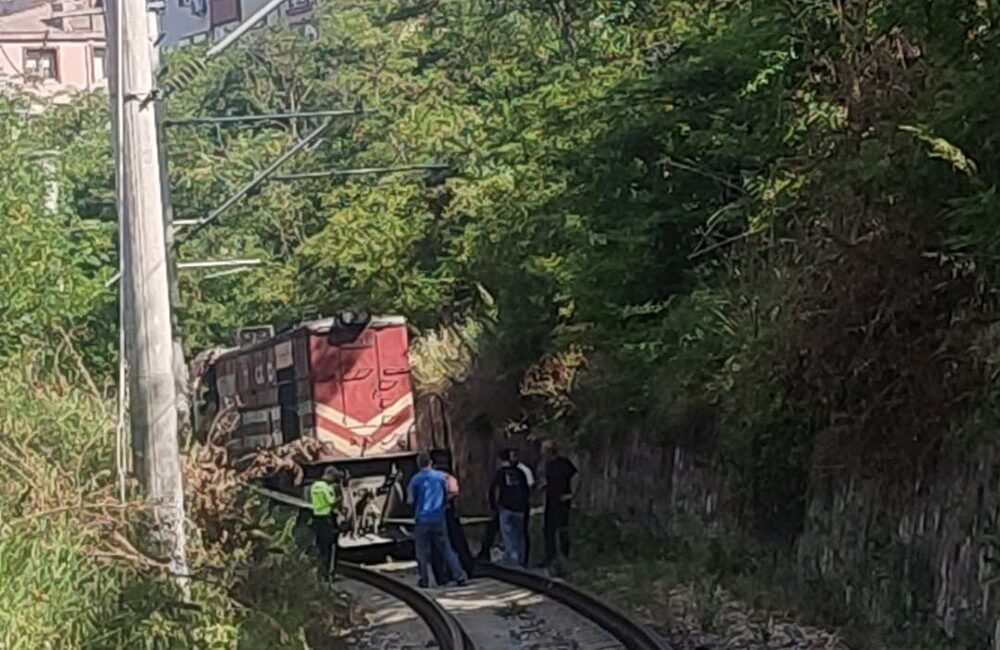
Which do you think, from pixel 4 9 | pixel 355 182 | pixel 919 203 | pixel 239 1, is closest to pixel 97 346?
pixel 355 182

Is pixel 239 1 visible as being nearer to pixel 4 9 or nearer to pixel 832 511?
pixel 4 9

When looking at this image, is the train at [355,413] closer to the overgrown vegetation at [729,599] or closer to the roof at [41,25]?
the overgrown vegetation at [729,599]

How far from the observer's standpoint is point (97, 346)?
36.1 meters

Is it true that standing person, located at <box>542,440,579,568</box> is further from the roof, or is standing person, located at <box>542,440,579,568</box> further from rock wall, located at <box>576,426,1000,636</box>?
the roof

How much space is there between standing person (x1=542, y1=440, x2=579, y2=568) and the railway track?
70cm

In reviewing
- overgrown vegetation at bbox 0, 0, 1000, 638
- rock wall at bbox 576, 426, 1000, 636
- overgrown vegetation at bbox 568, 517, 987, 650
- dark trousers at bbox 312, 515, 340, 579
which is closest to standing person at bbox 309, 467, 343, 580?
dark trousers at bbox 312, 515, 340, 579

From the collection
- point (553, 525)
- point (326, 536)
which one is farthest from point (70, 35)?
point (553, 525)

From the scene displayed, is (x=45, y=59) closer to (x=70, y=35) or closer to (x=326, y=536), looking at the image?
(x=70, y=35)

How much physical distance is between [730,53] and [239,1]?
65239 millimetres

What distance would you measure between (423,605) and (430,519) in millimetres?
1706

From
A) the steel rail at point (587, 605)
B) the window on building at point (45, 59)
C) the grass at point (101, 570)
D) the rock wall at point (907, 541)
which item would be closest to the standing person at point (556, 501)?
the steel rail at point (587, 605)

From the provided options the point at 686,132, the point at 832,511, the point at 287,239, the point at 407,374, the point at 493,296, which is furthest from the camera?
the point at 287,239

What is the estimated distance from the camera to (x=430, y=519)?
21.2 meters

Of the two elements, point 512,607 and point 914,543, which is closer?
point 914,543
